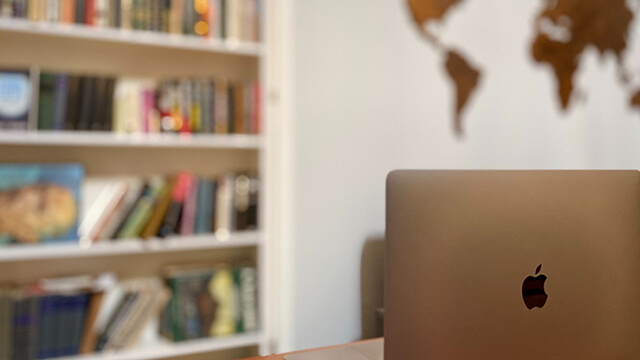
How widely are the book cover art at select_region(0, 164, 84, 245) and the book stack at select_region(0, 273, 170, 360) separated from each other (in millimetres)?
191

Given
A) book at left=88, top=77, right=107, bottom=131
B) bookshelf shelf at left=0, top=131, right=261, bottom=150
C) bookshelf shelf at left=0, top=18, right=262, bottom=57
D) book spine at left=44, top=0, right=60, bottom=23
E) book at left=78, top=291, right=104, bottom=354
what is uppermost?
book spine at left=44, top=0, right=60, bottom=23

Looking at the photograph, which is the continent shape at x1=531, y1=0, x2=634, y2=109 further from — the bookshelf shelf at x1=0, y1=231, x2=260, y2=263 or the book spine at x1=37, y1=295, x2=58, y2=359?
the book spine at x1=37, y1=295, x2=58, y2=359

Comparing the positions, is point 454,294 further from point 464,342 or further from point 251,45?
point 251,45

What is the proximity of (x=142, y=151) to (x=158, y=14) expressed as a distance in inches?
21.6

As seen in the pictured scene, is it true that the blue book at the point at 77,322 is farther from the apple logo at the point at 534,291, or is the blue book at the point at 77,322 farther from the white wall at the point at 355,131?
the apple logo at the point at 534,291

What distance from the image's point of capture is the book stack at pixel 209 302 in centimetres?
211

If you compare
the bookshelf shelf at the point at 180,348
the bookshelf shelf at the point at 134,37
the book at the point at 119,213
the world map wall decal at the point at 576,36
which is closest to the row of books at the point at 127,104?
the bookshelf shelf at the point at 134,37


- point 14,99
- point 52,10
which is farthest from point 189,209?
point 52,10

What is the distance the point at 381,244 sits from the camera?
789mm

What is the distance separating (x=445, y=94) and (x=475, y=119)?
0.18 meters

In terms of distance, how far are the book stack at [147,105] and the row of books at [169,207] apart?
21 cm

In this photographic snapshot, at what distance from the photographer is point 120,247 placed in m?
1.99

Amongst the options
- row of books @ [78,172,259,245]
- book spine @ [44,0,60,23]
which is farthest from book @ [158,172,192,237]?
book spine @ [44,0,60,23]

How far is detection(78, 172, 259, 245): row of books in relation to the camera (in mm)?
2037
